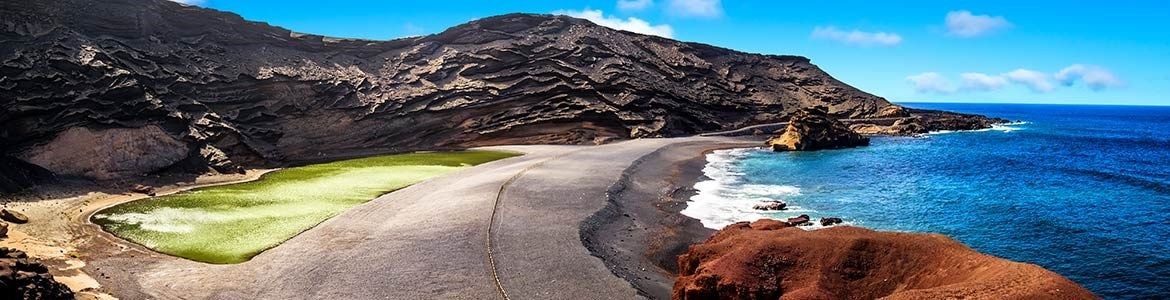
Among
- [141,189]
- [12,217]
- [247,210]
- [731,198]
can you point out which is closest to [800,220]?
[731,198]

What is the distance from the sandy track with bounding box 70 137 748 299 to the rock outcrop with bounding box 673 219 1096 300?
3.97 meters

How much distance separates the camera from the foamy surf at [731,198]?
1249 inches

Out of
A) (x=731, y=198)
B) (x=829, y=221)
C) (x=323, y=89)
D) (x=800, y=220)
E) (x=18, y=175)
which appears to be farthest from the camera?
(x=323, y=89)

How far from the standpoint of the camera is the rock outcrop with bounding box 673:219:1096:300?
44.3 feet

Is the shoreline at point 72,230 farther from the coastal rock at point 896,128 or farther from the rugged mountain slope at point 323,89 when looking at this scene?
the coastal rock at point 896,128

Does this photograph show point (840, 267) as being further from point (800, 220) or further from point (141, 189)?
point (141, 189)

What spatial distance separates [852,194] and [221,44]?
60.9m

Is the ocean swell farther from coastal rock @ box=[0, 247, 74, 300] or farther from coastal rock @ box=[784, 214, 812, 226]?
coastal rock @ box=[0, 247, 74, 300]

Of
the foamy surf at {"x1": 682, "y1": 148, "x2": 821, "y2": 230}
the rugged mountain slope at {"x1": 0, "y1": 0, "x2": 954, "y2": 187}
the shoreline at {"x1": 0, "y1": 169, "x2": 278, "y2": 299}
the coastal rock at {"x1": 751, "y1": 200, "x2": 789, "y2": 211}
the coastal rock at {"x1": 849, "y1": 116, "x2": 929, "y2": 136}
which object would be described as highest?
the rugged mountain slope at {"x1": 0, "y1": 0, "x2": 954, "y2": 187}

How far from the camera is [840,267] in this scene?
1464cm

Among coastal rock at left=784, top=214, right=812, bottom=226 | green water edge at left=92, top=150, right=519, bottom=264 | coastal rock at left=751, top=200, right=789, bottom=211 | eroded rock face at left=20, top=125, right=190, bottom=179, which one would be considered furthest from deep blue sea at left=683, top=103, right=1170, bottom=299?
eroded rock face at left=20, top=125, right=190, bottom=179

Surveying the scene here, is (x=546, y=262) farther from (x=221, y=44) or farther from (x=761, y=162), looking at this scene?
(x=221, y=44)

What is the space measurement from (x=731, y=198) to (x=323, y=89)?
1951 inches

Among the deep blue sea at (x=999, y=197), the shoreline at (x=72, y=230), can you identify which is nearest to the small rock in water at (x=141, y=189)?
the shoreline at (x=72, y=230)
